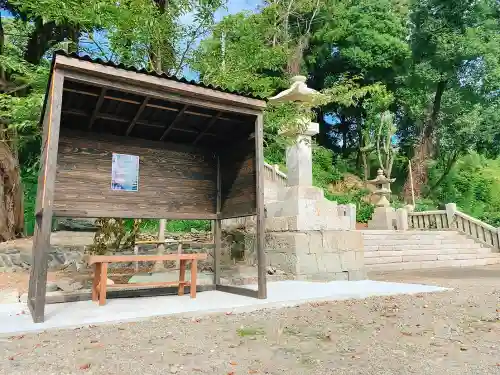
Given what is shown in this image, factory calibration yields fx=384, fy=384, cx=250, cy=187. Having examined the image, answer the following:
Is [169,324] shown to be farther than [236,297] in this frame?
No

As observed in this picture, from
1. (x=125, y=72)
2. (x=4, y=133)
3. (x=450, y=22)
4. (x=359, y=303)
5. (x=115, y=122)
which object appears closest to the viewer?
(x=125, y=72)

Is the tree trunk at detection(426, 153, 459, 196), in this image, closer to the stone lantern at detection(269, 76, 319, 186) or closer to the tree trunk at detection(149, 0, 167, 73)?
the stone lantern at detection(269, 76, 319, 186)

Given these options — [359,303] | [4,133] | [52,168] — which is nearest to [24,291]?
[52,168]

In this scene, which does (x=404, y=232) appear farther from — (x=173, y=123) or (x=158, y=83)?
(x=158, y=83)

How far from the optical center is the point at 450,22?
833 inches

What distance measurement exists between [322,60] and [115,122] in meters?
21.9

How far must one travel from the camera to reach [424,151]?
75.1 ft

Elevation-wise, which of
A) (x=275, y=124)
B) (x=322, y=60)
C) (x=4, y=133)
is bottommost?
(x=275, y=124)

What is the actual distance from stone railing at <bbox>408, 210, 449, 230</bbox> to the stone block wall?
912 cm

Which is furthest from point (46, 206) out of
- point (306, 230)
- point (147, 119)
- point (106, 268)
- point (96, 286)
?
point (306, 230)

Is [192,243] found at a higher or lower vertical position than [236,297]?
higher

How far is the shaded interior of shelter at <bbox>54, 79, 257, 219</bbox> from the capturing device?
539 centimetres

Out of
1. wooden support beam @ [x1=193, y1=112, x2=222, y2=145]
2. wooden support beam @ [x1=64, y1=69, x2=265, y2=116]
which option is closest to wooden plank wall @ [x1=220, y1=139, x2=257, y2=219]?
wooden support beam @ [x1=193, y1=112, x2=222, y2=145]

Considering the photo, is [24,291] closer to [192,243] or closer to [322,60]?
[192,243]
